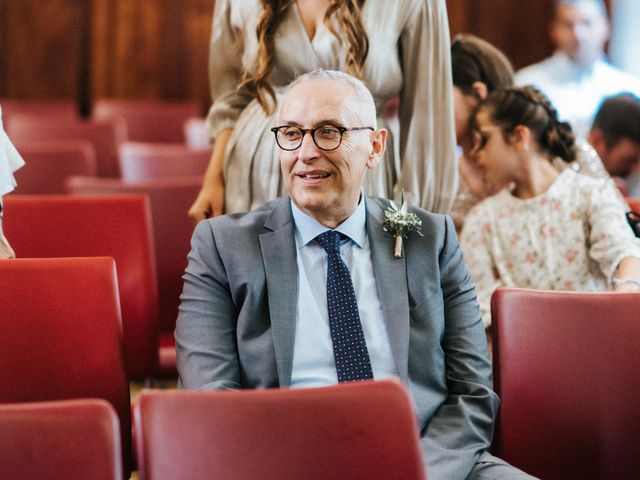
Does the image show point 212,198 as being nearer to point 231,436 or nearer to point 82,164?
point 231,436

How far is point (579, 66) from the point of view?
18.8ft

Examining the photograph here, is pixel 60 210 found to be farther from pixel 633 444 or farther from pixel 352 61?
pixel 633 444

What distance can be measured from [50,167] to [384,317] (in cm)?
302

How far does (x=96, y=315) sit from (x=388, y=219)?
0.69 m

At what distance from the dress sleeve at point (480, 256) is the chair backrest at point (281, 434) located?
57.9 inches

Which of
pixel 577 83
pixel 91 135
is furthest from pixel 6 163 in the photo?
pixel 577 83

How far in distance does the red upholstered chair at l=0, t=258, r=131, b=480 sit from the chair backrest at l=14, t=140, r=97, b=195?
2.63 meters

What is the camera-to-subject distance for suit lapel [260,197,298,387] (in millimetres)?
2209

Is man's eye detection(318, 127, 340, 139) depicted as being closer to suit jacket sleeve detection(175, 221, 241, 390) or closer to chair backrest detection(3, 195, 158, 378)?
suit jacket sleeve detection(175, 221, 241, 390)

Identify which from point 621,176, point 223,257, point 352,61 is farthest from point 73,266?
point 621,176

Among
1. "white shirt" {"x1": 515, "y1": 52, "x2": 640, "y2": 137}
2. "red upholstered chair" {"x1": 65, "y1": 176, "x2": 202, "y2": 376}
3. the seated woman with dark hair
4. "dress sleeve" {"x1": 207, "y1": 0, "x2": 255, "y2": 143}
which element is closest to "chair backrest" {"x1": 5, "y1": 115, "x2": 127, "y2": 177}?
"white shirt" {"x1": 515, "y1": 52, "x2": 640, "y2": 137}

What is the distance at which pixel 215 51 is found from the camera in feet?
9.86

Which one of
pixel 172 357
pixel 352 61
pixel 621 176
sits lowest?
pixel 172 357

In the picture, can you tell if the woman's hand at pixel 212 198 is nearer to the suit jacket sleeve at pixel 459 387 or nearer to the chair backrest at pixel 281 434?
the suit jacket sleeve at pixel 459 387
